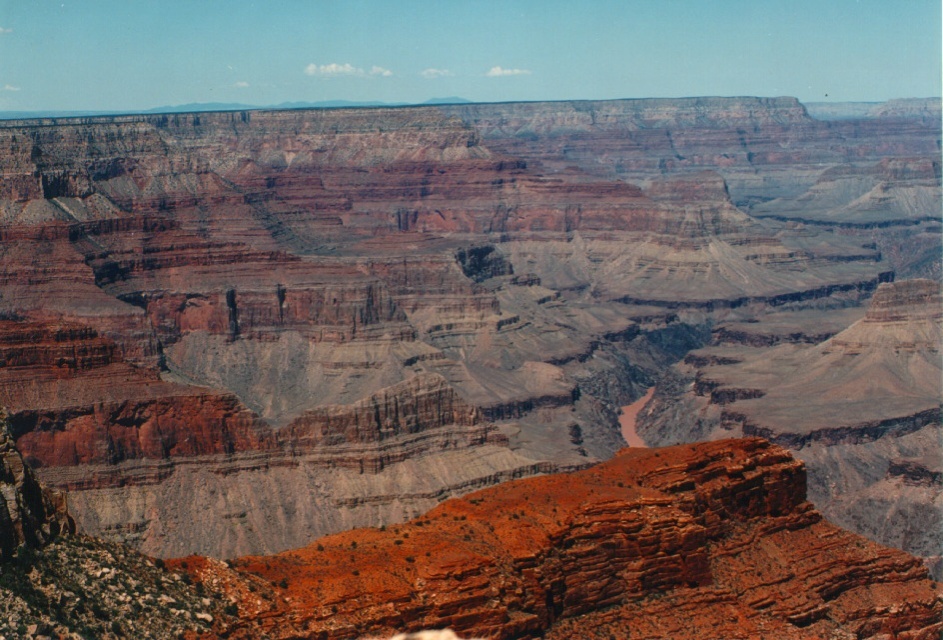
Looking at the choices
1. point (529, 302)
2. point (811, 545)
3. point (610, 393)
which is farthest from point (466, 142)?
point (811, 545)

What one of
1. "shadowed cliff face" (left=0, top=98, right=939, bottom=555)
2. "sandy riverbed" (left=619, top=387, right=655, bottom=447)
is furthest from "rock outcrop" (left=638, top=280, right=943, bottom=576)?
"shadowed cliff face" (left=0, top=98, right=939, bottom=555)

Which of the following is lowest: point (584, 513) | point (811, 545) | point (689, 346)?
point (689, 346)

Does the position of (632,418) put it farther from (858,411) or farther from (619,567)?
(619,567)

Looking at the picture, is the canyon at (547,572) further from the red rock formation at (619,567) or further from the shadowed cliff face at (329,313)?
the shadowed cliff face at (329,313)

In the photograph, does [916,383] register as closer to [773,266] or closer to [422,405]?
[422,405]

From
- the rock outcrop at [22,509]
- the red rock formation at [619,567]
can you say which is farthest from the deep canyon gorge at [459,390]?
the rock outcrop at [22,509]

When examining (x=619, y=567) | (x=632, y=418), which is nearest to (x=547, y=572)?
(x=619, y=567)
